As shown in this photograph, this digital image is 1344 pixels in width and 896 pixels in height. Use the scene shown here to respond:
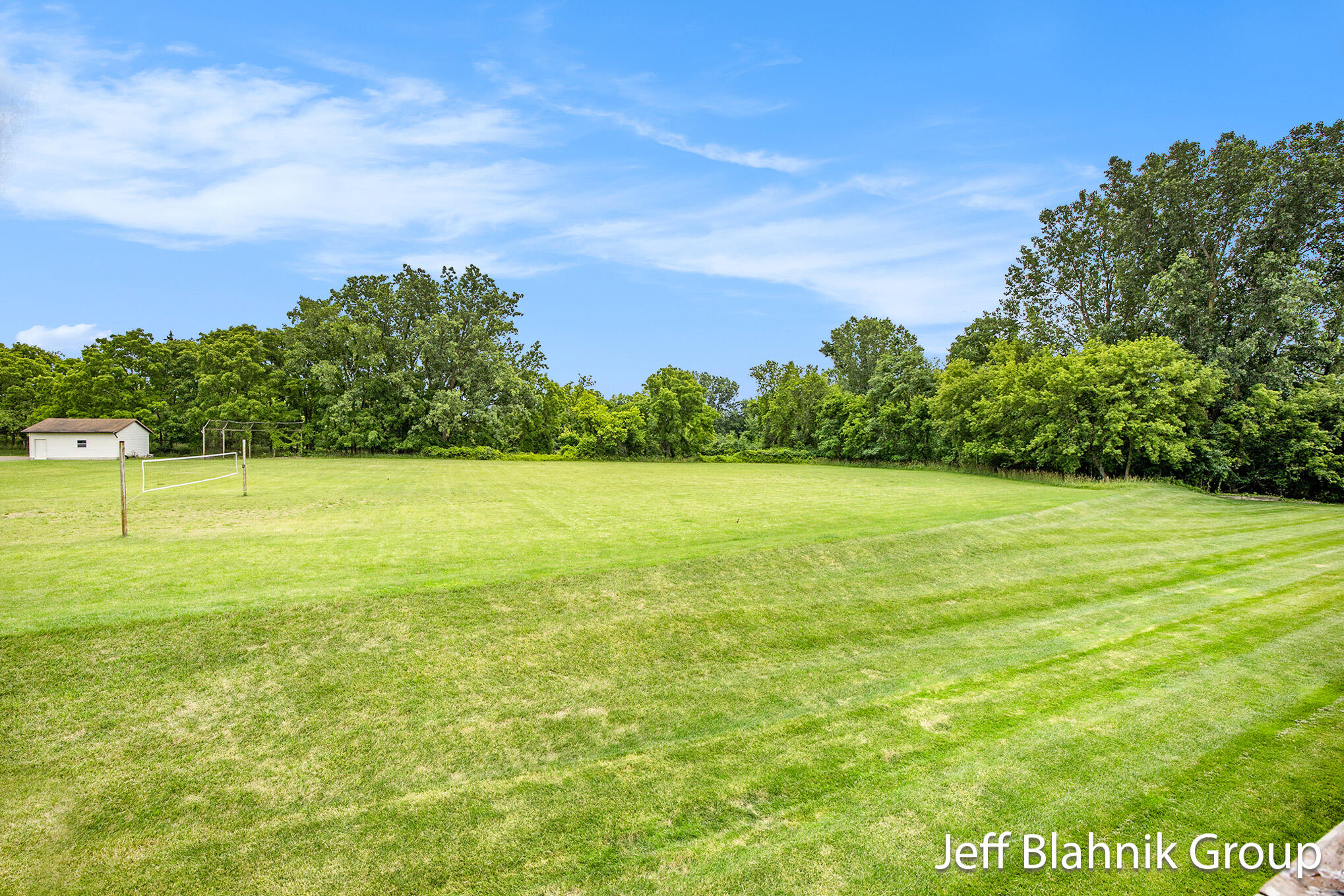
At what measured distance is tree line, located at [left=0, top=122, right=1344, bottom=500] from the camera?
3256 cm

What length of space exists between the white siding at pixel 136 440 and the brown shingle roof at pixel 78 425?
0.62 m

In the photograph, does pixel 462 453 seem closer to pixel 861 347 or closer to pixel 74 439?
pixel 74 439

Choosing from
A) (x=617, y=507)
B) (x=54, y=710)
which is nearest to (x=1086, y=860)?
(x=54, y=710)

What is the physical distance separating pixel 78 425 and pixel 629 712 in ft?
201

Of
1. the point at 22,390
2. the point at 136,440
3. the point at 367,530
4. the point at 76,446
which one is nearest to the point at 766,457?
the point at 367,530

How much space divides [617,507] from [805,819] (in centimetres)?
1436

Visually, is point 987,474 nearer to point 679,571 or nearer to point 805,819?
point 679,571

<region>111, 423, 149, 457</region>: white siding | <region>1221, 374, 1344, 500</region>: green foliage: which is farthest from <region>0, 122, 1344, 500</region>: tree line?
<region>111, 423, 149, 457</region>: white siding

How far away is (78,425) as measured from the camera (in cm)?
4578

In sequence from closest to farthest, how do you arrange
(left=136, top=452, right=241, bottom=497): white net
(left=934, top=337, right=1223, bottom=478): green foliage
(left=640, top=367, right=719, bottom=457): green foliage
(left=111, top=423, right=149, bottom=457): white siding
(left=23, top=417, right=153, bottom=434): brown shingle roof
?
1. (left=136, top=452, right=241, bottom=497): white net
2. (left=934, top=337, right=1223, bottom=478): green foliage
3. (left=23, top=417, right=153, bottom=434): brown shingle roof
4. (left=111, top=423, right=149, bottom=457): white siding
5. (left=640, top=367, right=719, bottom=457): green foliage

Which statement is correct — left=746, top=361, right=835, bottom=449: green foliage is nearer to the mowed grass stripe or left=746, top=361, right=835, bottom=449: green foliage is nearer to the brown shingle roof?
the mowed grass stripe

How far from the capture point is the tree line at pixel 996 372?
3256cm

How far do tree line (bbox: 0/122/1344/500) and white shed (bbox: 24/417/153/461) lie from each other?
5.99m

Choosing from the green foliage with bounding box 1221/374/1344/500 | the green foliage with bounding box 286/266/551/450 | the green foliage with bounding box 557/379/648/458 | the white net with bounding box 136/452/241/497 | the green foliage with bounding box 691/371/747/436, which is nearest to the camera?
the white net with bounding box 136/452/241/497
